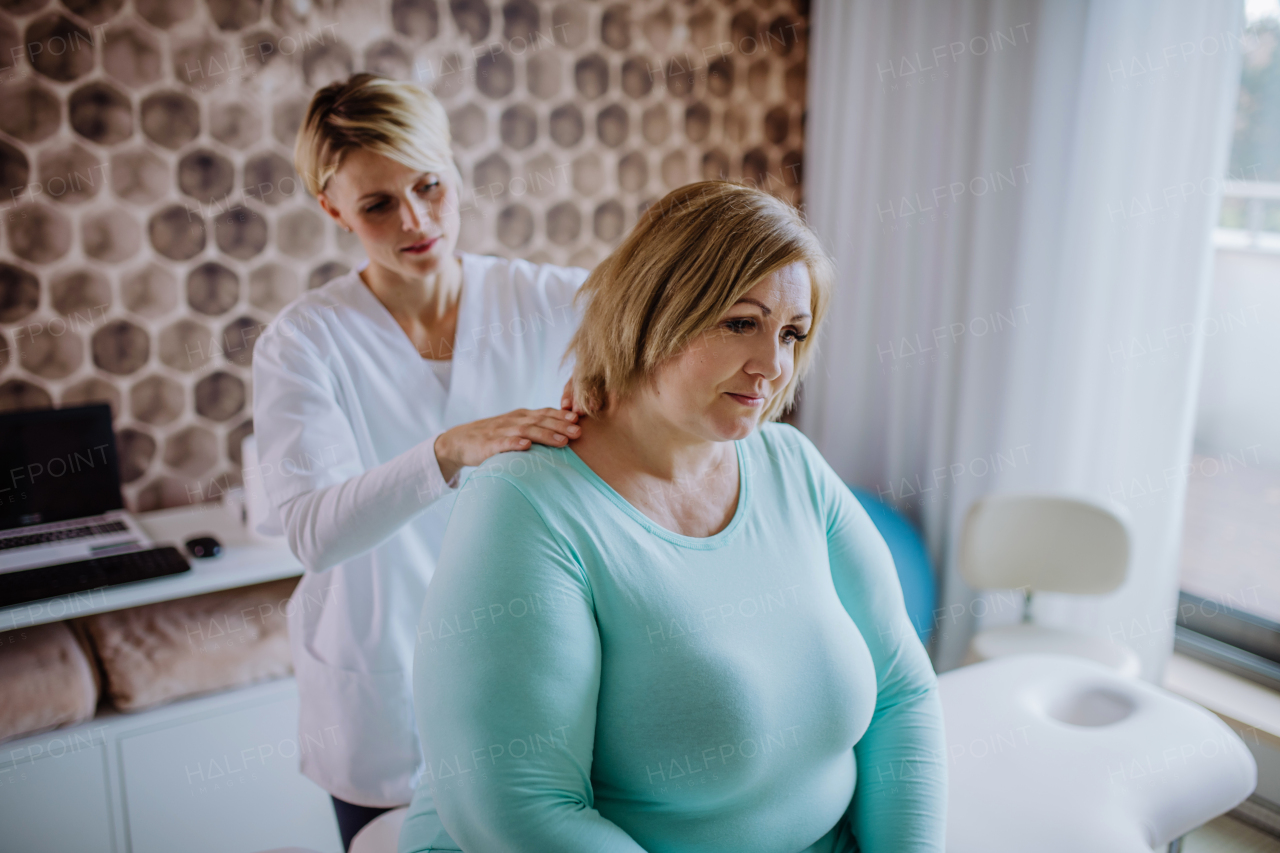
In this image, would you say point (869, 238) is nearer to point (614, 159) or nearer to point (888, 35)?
point (888, 35)

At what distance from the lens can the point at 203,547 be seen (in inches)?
77.7

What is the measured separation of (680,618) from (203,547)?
147 cm

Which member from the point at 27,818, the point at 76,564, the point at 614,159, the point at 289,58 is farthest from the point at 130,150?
the point at 27,818

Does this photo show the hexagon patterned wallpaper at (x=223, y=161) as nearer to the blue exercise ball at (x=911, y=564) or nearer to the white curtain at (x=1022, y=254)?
the white curtain at (x=1022, y=254)

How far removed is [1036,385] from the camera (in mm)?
2301

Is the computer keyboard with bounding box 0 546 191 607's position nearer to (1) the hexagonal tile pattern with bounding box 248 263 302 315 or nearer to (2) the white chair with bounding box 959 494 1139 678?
(1) the hexagonal tile pattern with bounding box 248 263 302 315

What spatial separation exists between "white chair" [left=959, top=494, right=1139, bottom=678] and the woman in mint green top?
109cm

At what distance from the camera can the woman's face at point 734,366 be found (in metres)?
1.02

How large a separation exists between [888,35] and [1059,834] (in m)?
2.33

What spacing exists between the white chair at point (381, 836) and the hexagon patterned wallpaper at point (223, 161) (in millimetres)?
1392

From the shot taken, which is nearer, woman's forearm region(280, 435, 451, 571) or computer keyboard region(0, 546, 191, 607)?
woman's forearm region(280, 435, 451, 571)

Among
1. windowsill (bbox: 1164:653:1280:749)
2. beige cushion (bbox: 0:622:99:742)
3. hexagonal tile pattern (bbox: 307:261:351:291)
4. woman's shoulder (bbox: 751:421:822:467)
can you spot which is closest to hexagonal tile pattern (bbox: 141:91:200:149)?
hexagonal tile pattern (bbox: 307:261:351:291)

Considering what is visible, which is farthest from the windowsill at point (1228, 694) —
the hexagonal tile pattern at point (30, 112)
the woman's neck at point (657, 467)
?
the hexagonal tile pattern at point (30, 112)

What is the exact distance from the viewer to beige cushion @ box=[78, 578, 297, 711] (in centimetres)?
184
